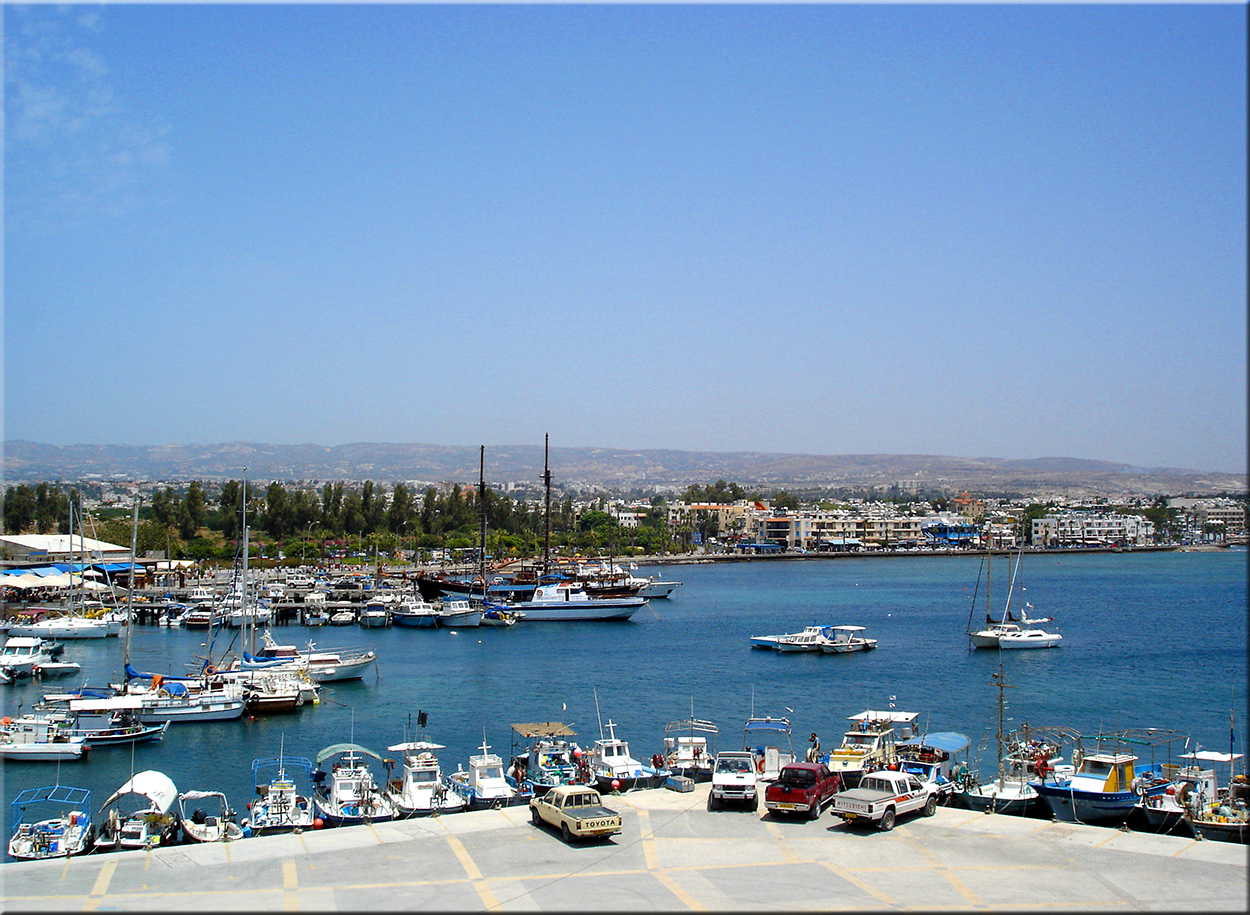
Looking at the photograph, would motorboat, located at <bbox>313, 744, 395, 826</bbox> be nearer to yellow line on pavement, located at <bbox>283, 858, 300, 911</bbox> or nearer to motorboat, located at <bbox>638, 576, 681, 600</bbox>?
yellow line on pavement, located at <bbox>283, 858, 300, 911</bbox>

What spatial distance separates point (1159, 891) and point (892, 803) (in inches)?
145

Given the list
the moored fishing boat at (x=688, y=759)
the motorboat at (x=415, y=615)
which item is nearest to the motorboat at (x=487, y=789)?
the moored fishing boat at (x=688, y=759)

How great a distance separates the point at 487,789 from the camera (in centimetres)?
1781

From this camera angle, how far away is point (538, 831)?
15094 mm

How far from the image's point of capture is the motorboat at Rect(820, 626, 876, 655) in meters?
45.8

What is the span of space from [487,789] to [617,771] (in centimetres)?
243

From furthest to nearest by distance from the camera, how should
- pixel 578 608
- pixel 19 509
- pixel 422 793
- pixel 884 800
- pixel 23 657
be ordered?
1. pixel 19 509
2. pixel 578 608
3. pixel 23 657
4. pixel 422 793
5. pixel 884 800

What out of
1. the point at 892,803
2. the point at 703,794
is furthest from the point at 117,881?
the point at 892,803

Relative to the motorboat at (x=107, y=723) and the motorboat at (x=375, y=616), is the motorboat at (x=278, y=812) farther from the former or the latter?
the motorboat at (x=375, y=616)

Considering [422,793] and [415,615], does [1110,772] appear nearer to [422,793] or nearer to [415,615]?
[422,793]

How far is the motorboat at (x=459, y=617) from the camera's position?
57844 mm

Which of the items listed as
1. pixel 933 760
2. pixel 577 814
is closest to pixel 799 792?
pixel 577 814

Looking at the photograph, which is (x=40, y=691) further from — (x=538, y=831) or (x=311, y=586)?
(x=311, y=586)

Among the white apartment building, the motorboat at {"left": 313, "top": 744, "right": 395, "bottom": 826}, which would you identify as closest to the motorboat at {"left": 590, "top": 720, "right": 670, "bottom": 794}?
the motorboat at {"left": 313, "top": 744, "right": 395, "bottom": 826}
